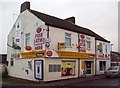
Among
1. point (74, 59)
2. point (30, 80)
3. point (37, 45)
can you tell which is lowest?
point (30, 80)

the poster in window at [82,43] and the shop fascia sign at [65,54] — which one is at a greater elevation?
the poster in window at [82,43]

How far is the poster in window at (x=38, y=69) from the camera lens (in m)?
17.9

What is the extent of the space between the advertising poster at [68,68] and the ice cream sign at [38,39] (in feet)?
11.0

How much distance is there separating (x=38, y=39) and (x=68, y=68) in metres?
4.87

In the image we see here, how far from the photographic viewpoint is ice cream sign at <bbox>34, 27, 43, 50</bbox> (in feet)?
61.4

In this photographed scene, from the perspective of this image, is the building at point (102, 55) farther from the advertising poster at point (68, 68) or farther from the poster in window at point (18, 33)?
the poster in window at point (18, 33)

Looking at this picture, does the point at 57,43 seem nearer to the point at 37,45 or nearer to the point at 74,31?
the point at 37,45

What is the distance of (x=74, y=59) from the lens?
70.5 ft

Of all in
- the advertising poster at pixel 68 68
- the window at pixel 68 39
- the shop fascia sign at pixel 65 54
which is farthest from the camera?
the window at pixel 68 39

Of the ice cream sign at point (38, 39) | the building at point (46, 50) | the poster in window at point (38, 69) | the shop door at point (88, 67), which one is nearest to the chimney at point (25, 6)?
the building at point (46, 50)

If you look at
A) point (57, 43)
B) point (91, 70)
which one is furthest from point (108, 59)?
point (57, 43)

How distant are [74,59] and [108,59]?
10.9 metres

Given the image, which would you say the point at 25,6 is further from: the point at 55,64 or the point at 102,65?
the point at 102,65

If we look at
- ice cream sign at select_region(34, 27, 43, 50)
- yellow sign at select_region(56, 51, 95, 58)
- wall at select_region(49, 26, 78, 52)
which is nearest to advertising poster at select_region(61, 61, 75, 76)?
yellow sign at select_region(56, 51, 95, 58)
